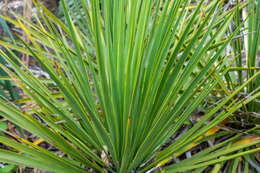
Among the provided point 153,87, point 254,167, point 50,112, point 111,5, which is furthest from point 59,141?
point 254,167

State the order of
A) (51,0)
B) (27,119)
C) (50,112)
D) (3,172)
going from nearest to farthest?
(27,119), (50,112), (3,172), (51,0)

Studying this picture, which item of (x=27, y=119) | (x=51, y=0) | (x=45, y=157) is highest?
(x=51, y=0)

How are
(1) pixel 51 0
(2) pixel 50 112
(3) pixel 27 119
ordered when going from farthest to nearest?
1. (1) pixel 51 0
2. (2) pixel 50 112
3. (3) pixel 27 119

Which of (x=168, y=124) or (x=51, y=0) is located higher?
(x=51, y=0)

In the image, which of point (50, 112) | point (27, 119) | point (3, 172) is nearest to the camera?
point (27, 119)

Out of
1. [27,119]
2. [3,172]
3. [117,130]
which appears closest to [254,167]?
[117,130]

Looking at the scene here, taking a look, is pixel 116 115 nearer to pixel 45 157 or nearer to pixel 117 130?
pixel 117 130

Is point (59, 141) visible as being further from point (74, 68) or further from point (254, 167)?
point (254, 167)

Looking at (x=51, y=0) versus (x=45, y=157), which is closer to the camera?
(x=45, y=157)

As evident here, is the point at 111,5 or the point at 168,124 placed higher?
the point at 111,5
